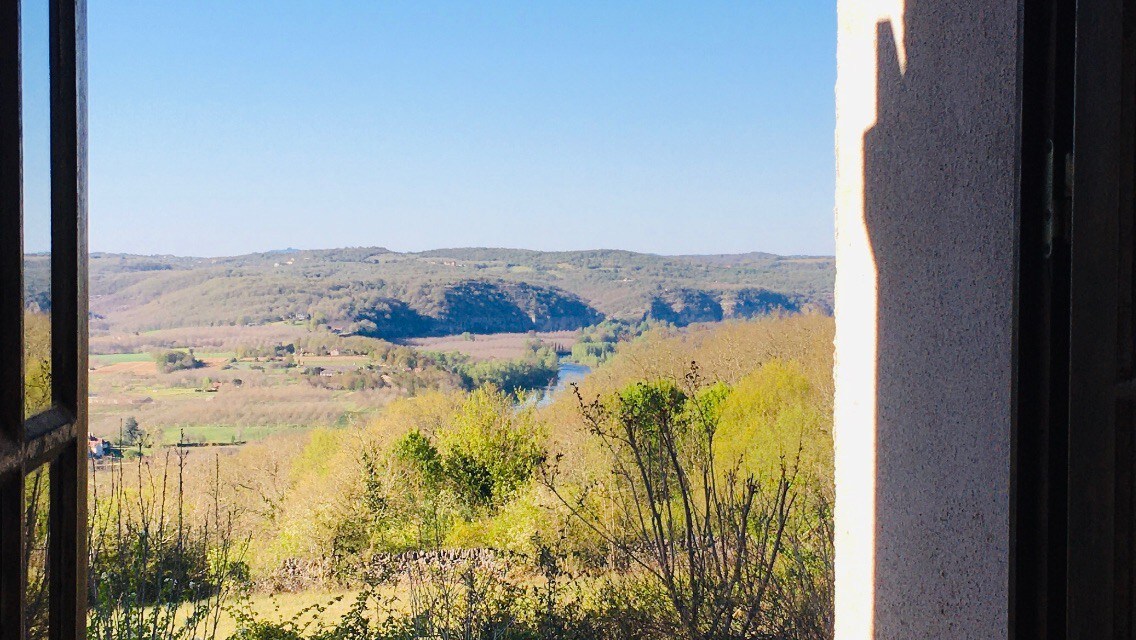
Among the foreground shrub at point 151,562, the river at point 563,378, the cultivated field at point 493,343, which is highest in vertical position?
the cultivated field at point 493,343

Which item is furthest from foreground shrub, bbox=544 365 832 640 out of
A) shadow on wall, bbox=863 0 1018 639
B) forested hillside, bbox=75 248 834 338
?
shadow on wall, bbox=863 0 1018 639

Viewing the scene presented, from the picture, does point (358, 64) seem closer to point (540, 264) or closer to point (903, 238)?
point (540, 264)

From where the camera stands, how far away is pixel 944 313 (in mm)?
1300

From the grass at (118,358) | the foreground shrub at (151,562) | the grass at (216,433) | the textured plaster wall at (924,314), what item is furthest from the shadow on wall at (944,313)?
the grass at (118,358)

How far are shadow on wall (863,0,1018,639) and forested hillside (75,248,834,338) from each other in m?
3.49

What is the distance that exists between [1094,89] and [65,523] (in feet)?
3.36

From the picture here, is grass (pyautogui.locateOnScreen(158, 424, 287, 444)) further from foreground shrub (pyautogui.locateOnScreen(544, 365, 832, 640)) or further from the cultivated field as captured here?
foreground shrub (pyautogui.locateOnScreen(544, 365, 832, 640))

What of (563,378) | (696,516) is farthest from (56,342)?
(563,378)

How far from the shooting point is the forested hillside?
17.0ft

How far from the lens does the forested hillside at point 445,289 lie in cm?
520

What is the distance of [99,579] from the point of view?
134 inches

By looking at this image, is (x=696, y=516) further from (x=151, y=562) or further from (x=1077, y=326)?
(x=1077, y=326)

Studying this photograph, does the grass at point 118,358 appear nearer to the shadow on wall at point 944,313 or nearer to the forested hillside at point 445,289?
the forested hillside at point 445,289

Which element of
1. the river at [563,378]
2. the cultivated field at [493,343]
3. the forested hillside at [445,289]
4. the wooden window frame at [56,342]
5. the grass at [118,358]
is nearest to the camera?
the wooden window frame at [56,342]
